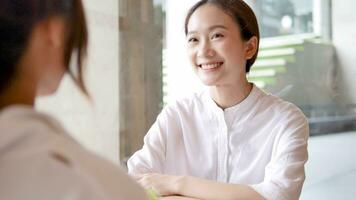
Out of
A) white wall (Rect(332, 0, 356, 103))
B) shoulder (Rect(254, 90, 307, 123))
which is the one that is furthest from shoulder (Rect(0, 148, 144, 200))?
white wall (Rect(332, 0, 356, 103))

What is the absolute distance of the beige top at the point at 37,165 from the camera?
12.5 inches

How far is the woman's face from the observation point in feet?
3.46

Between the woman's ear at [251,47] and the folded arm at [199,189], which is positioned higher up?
the woman's ear at [251,47]

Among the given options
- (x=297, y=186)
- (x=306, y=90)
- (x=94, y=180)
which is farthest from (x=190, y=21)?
(x=306, y=90)

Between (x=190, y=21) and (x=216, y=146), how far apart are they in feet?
1.02

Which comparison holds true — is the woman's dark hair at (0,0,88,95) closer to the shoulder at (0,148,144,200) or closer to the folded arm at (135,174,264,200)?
the shoulder at (0,148,144,200)

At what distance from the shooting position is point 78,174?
1.08 ft

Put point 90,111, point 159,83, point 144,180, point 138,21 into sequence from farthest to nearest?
point 159,83 → point 138,21 → point 144,180 → point 90,111

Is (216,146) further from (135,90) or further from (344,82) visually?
(344,82)

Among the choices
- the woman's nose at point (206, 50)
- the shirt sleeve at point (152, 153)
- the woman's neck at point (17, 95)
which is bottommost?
the shirt sleeve at point (152, 153)

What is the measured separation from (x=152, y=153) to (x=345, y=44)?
8.09 ft

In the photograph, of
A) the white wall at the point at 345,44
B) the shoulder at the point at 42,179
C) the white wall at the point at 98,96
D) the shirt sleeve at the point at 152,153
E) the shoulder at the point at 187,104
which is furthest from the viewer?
the white wall at the point at 345,44

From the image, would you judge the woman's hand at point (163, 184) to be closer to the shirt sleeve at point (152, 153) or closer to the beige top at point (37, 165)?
the shirt sleeve at point (152, 153)

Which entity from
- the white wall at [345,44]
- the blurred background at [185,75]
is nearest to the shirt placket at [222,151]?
the blurred background at [185,75]
